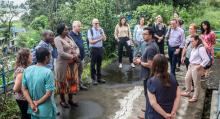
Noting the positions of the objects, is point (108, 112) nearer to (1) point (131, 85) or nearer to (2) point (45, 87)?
(1) point (131, 85)

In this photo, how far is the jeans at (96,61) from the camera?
8547mm

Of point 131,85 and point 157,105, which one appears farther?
point 131,85

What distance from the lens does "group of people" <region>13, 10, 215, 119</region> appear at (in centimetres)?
417

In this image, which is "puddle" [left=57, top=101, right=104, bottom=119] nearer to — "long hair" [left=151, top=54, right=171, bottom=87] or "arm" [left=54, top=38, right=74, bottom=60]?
"arm" [left=54, top=38, right=74, bottom=60]

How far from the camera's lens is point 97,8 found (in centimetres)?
1145

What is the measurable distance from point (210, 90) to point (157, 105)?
477 centimetres

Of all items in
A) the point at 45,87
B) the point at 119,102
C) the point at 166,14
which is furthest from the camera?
the point at 166,14

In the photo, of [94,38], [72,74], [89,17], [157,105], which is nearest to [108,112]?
[72,74]

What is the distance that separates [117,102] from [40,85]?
3355mm

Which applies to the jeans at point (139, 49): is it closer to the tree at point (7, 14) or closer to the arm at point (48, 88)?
the arm at point (48, 88)

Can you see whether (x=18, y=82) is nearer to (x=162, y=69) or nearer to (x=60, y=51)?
(x=60, y=51)

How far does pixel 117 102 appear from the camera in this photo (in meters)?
7.47

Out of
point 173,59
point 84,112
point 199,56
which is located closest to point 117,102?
point 84,112

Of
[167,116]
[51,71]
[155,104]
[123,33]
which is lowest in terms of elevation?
[167,116]
